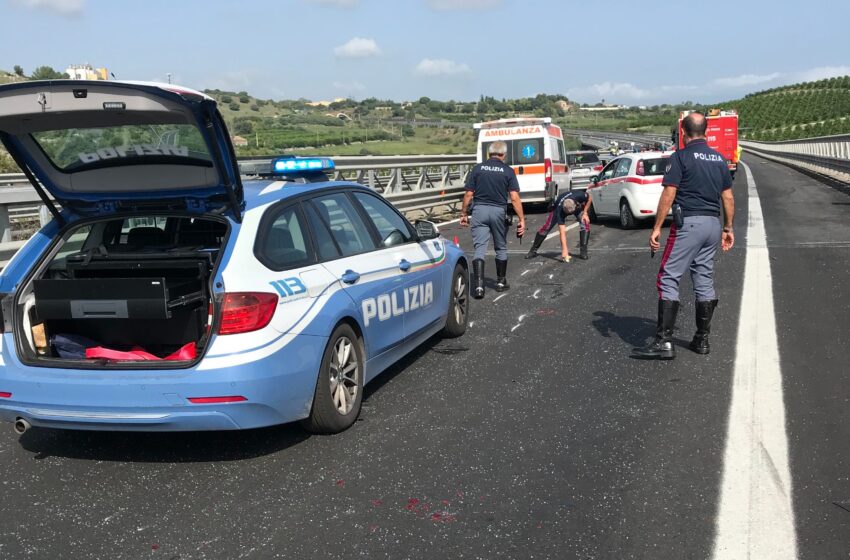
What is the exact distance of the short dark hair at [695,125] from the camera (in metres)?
6.25

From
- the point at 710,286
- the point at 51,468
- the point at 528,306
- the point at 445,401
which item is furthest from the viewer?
the point at 528,306

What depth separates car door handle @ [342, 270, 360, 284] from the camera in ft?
16.8

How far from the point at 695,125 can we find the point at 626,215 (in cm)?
1049

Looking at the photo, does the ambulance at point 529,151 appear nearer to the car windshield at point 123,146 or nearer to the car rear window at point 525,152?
the car rear window at point 525,152

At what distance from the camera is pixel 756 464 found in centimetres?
430

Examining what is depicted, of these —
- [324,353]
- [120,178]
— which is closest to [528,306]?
[324,353]

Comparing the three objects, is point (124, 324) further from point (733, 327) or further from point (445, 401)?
point (733, 327)

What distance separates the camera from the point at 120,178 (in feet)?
16.0

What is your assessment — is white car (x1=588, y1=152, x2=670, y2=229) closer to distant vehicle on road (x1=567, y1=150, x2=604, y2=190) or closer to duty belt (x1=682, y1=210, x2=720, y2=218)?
duty belt (x1=682, y1=210, x2=720, y2=218)

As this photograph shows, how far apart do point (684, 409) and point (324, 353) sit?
233 centimetres

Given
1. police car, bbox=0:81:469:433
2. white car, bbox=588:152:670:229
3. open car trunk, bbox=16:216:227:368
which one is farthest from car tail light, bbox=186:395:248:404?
white car, bbox=588:152:670:229

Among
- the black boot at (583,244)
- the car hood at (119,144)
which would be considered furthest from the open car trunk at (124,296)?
the black boot at (583,244)

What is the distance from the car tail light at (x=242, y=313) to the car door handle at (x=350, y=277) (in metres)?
0.84

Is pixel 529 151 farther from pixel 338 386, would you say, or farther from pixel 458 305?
pixel 338 386
